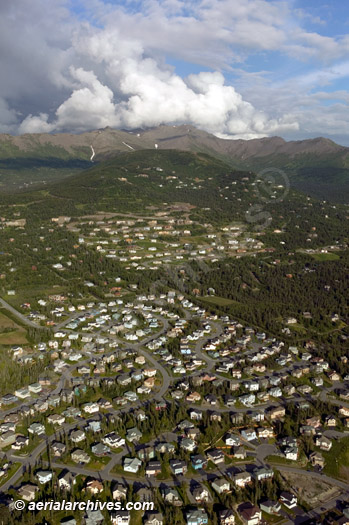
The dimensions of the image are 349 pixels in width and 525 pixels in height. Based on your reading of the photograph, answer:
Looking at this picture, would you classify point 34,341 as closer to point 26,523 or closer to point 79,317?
point 79,317

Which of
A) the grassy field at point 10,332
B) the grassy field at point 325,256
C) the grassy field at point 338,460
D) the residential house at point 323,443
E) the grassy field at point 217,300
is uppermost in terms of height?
the grassy field at point 325,256

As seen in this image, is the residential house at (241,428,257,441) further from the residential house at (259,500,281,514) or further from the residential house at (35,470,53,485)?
the residential house at (35,470,53,485)

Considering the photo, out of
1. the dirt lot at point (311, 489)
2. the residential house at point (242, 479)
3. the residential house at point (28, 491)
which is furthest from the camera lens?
the residential house at point (242, 479)

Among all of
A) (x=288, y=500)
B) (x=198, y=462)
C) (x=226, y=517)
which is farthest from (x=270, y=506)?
(x=198, y=462)

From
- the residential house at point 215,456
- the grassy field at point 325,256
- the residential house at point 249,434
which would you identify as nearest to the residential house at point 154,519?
the residential house at point 215,456

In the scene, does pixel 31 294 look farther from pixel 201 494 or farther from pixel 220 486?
pixel 220 486

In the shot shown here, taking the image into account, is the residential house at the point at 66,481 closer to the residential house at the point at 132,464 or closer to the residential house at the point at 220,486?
the residential house at the point at 132,464

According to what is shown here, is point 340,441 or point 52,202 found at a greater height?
point 52,202

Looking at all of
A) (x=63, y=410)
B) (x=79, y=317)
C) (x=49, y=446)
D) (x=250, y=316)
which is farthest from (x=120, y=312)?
(x=49, y=446)

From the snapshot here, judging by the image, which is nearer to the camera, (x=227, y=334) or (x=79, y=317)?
(x=227, y=334)
